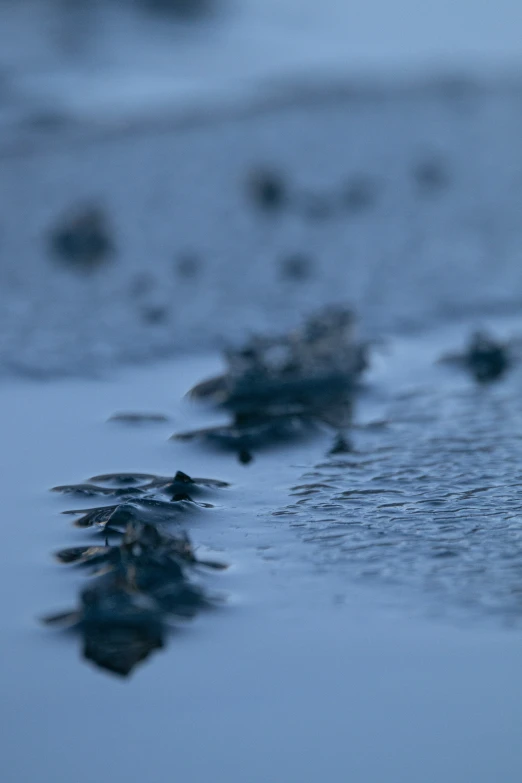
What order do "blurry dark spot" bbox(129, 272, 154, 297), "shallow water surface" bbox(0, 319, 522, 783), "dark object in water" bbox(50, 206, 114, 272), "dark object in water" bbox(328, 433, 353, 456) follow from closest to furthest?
"shallow water surface" bbox(0, 319, 522, 783), "dark object in water" bbox(328, 433, 353, 456), "blurry dark spot" bbox(129, 272, 154, 297), "dark object in water" bbox(50, 206, 114, 272)

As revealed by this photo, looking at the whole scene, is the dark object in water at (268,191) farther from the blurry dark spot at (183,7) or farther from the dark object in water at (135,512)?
the dark object in water at (135,512)

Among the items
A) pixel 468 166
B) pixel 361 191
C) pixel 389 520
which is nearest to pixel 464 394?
pixel 389 520

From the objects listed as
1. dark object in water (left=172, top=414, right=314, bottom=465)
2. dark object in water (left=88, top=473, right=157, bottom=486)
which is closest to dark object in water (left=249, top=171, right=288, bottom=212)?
dark object in water (left=172, top=414, right=314, bottom=465)

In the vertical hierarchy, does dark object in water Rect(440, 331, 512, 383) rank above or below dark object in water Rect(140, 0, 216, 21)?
below

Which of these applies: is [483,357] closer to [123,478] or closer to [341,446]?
[341,446]

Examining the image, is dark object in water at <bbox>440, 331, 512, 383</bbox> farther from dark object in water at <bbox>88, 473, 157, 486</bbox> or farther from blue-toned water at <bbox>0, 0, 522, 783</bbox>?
dark object in water at <bbox>88, 473, 157, 486</bbox>
